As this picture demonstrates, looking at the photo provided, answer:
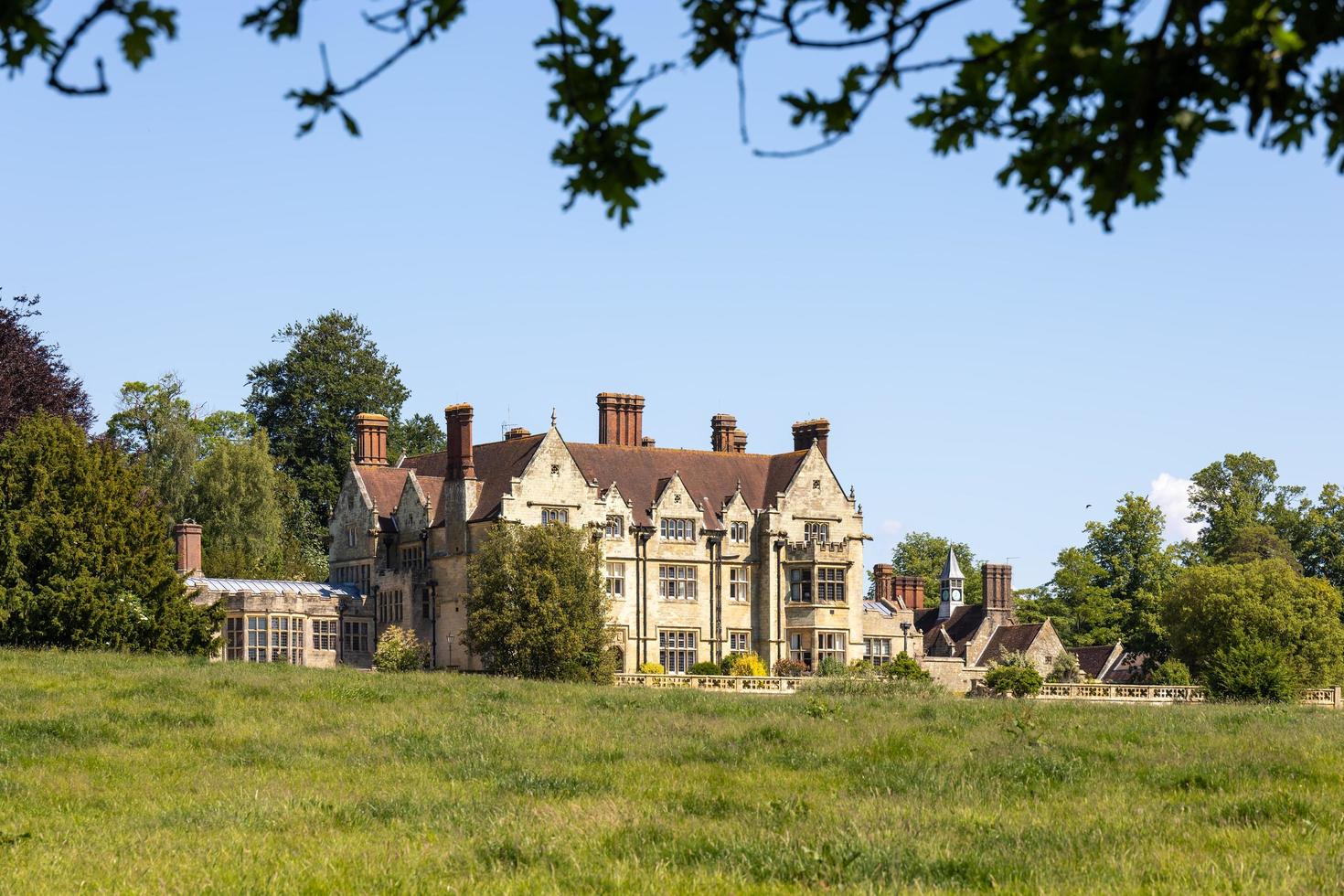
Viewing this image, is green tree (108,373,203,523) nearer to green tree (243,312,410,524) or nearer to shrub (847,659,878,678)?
green tree (243,312,410,524)

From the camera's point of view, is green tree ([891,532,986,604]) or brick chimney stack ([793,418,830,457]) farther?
green tree ([891,532,986,604])

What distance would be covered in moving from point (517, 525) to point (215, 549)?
2213 centimetres

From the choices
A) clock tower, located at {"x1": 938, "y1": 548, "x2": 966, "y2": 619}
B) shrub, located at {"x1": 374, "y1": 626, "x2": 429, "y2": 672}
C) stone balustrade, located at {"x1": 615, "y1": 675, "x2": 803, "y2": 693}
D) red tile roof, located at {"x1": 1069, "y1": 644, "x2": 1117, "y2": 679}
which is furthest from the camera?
clock tower, located at {"x1": 938, "y1": 548, "x2": 966, "y2": 619}

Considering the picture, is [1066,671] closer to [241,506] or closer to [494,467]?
[494,467]

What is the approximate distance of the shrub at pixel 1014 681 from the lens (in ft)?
181

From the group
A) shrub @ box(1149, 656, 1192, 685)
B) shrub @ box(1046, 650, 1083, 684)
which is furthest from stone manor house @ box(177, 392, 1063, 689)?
shrub @ box(1149, 656, 1192, 685)

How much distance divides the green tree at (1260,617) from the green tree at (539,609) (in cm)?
2636

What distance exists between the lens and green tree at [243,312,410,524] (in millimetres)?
86875

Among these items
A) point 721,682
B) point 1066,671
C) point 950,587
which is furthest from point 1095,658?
point 721,682

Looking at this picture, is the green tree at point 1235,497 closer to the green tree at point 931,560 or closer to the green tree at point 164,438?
the green tree at point 931,560

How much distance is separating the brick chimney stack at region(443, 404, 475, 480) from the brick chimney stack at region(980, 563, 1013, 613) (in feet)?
99.2

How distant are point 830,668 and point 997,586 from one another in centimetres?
2347

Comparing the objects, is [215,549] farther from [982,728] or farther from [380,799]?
[380,799]

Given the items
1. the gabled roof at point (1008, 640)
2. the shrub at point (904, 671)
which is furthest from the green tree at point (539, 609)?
the gabled roof at point (1008, 640)
